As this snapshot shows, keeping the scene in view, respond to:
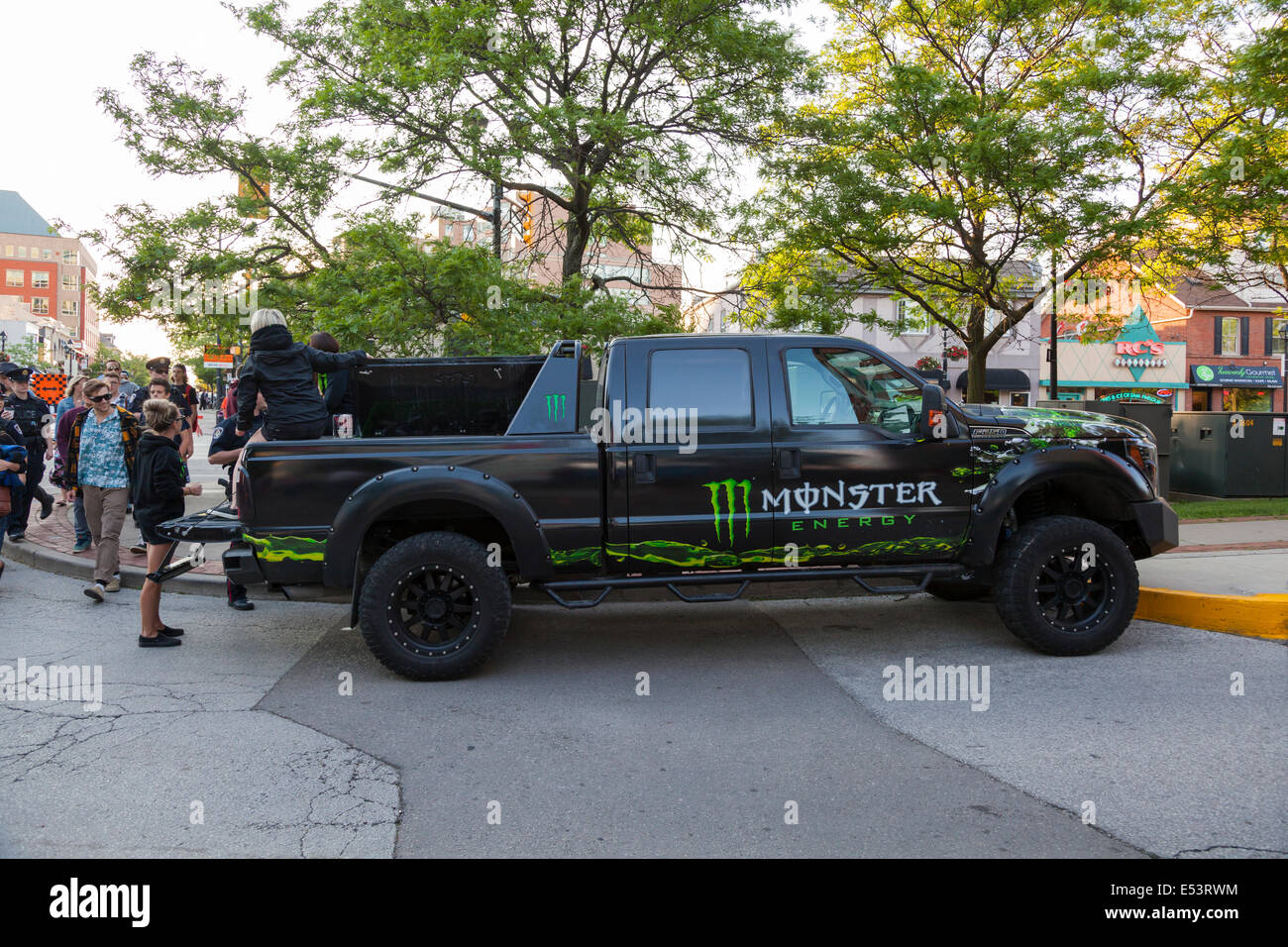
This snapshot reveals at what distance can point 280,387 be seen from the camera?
591 centimetres

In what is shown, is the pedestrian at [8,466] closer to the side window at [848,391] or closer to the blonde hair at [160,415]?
the blonde hair at [160,415]

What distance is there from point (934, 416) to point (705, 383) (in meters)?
1.46

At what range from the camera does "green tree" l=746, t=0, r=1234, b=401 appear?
12.4 m

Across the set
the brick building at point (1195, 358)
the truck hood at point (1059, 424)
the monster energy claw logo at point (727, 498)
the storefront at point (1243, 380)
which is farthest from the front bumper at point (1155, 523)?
the storefront at point (1243, 380)

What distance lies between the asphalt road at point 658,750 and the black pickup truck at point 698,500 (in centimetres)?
48

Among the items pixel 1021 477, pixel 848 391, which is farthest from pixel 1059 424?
pixel 848 391

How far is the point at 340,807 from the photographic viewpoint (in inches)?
144

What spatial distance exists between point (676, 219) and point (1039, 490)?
8.15 m

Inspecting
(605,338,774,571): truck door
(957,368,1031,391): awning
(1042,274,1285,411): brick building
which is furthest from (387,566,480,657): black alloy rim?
(1042,274,1285,411): brick building

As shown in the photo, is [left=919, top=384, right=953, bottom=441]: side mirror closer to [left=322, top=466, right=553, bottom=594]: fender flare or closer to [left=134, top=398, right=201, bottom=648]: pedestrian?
[left=322, top=466, right=553, bottom=594]: fender flare

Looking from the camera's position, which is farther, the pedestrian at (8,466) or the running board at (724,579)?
the pedestrian at (8,466)

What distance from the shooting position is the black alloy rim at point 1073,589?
575 centimetres

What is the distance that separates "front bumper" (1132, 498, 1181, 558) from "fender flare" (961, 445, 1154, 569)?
Result: 272 mm

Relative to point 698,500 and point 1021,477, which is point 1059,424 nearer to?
point 1021,477
